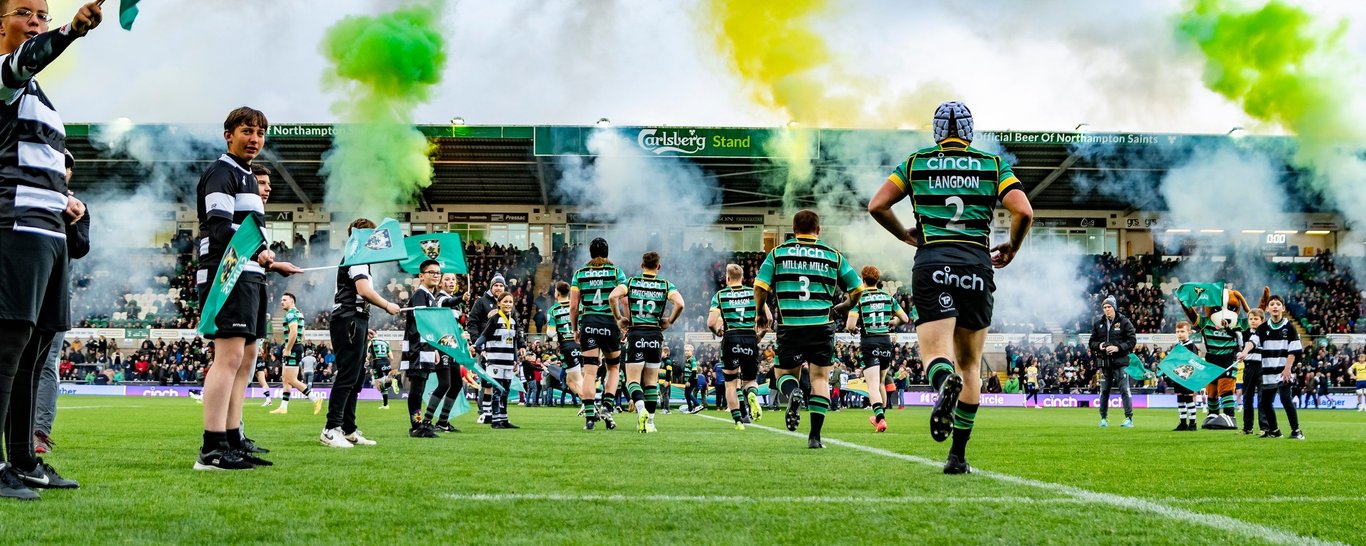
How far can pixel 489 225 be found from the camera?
146 feet

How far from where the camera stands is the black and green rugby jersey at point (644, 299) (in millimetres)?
11828

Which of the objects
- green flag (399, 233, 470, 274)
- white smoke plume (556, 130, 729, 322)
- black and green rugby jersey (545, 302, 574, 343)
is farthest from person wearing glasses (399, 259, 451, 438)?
white smoke plume (556, 130, 729, 322)

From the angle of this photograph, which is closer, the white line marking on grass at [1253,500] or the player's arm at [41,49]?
the player's arm at [41,49]

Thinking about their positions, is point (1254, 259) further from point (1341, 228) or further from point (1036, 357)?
point (1036, 357)

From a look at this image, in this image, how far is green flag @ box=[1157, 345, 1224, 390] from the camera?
43.4ft

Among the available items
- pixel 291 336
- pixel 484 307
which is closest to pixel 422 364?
pixel 484 307

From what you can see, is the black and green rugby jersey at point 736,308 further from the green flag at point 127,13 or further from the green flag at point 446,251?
the green flag at point 127,13

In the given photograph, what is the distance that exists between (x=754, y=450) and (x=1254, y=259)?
1587 inches

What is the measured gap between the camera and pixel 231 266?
231 inches

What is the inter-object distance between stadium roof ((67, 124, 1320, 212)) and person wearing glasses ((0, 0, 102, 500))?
3183 cm

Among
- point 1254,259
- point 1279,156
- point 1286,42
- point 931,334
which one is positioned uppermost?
point 1286,42

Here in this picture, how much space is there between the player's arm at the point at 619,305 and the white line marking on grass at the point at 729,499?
697cm

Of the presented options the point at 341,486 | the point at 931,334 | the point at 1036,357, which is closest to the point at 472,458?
the point at 341,486

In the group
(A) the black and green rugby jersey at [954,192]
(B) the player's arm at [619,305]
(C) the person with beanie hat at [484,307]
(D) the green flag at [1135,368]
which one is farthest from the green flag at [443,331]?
(D) the green flag at [1135,368]
